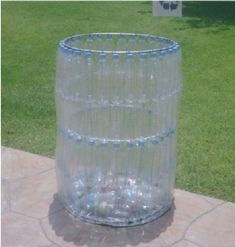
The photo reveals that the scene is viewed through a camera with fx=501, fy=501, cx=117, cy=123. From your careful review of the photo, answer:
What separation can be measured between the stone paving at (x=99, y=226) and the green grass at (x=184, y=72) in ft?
1.07

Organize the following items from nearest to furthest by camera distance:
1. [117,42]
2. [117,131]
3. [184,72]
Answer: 1. [117,131]
2. [117,42]
3. [184,72]

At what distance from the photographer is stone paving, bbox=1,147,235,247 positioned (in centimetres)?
361

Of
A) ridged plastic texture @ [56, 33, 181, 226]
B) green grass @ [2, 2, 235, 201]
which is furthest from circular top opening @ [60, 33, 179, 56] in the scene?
green grass @ [2, 2, 235, 201]

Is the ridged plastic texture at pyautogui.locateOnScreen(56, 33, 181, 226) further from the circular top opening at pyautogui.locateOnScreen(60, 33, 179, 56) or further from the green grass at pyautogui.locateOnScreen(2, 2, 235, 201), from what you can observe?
the green grass at pyautogui.locateOnScreen(2, 2, 235, 201)

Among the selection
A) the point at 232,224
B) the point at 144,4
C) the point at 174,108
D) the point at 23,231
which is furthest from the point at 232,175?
the point at 144,4

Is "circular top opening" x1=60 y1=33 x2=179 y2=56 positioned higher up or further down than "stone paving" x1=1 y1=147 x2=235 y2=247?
higher up

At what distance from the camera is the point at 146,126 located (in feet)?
12.1

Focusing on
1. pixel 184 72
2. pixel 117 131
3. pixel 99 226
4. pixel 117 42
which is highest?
pixel 117 42

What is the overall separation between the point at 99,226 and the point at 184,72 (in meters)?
4.67

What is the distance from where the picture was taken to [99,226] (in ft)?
12.4

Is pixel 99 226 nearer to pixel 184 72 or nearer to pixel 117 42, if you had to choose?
pixel 117 42

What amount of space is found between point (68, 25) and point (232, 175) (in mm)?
8353

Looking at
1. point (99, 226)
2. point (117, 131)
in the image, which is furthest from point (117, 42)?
point (99, 226)

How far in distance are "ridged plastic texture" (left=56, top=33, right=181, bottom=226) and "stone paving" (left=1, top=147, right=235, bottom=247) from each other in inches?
4.2
